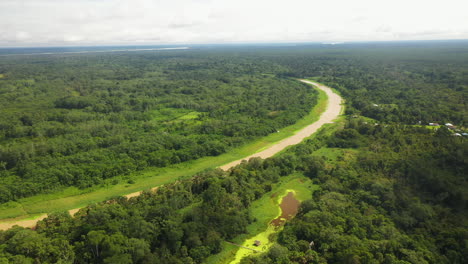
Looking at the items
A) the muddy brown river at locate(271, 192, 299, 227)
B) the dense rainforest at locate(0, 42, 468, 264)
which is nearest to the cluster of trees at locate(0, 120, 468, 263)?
the dense rainforest at locate(0, 42, 468, 264)

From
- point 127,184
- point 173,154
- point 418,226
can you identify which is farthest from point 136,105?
point 418,226

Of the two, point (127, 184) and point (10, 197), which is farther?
point (127, 184)

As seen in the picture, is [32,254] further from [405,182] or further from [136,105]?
[136,105]

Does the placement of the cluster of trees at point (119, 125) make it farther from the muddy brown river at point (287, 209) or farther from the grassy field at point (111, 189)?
the muddy brown river at point (287, 209)

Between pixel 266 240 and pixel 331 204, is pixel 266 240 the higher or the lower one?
the lower one

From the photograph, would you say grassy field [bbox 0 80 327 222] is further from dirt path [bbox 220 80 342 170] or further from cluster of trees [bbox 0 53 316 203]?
dirt path [bbox 220 80 342 170]

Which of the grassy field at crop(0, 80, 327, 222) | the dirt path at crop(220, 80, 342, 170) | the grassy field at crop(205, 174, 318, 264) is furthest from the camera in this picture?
the dirt path at crop(220, 80, 342, 170)

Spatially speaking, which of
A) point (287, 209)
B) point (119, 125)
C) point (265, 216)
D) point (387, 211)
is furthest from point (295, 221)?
point (119, 125)
